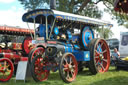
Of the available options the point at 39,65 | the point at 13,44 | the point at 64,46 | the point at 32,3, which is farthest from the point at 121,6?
the point at 32,3

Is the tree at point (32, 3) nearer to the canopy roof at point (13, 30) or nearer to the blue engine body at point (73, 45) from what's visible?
the canopy roof at point (13, 30)

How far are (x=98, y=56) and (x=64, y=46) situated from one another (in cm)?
163

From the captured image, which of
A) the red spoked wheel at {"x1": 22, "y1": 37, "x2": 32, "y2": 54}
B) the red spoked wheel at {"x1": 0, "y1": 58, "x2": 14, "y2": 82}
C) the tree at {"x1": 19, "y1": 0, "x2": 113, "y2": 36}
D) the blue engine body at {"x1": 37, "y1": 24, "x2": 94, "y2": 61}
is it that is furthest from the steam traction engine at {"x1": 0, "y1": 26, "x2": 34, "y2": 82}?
the tree at {"x1": 19, "y1": 0, "x2": 113, "y2": 36}

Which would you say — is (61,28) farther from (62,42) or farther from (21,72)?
(21,72)

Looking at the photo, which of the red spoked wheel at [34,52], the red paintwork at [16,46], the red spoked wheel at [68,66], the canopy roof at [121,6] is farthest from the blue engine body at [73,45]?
the canopy roof at [121,6]

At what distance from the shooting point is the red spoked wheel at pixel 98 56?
21.6 ft

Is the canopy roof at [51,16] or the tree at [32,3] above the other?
the tree at [32,3]

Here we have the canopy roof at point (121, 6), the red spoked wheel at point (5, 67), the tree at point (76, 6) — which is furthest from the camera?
the tree at point (76, 6)

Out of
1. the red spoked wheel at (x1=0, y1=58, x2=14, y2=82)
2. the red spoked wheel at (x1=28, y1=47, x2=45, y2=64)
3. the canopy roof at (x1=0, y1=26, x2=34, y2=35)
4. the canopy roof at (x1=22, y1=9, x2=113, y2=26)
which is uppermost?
the canopy roof at (x1=22, y1=9, x2=113, y2=26)

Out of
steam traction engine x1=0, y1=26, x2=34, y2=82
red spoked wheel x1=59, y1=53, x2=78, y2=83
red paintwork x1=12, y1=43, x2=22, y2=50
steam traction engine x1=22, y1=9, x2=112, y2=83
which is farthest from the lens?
red paintwork x1=12, y1=43, x2=22, y2=50

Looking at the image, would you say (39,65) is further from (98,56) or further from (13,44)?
(13,44)

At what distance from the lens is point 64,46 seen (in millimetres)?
6094

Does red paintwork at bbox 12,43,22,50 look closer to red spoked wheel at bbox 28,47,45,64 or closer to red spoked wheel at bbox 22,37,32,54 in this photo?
red spoked wheel at bbox 22,37,32,54

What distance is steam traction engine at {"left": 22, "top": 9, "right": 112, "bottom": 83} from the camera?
18.3 ft
